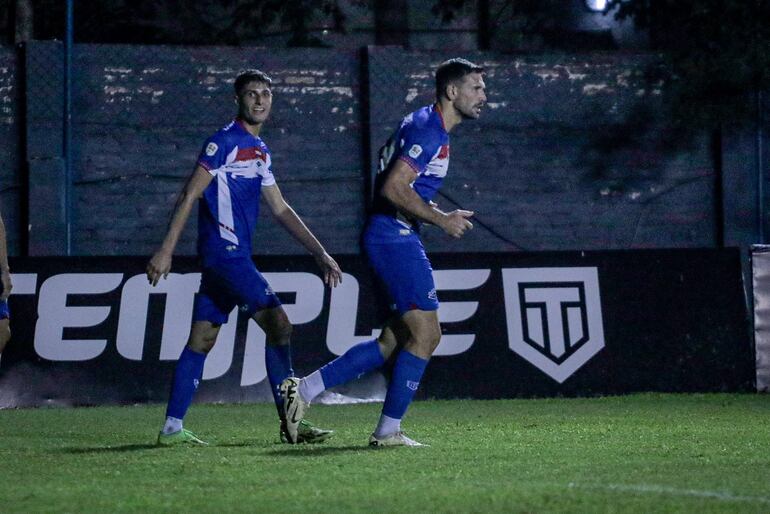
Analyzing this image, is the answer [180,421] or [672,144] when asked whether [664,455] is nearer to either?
[180,421]

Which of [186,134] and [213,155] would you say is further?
[186,134]

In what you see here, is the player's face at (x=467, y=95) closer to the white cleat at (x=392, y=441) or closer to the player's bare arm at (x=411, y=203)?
the player's bare arm at (x=411, y=203)

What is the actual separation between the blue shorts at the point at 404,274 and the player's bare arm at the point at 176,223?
1.00 meters

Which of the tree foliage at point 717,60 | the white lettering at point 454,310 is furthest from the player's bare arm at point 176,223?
the tree foliage at point 717,60

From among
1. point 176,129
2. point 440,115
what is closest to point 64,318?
point 176,129

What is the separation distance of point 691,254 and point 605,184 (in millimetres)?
3355

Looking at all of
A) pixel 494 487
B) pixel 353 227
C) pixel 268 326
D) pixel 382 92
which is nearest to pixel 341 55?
pixel 382 92

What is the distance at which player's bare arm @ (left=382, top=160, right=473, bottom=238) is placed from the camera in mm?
7461

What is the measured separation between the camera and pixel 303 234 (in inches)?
342

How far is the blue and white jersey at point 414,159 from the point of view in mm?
7660

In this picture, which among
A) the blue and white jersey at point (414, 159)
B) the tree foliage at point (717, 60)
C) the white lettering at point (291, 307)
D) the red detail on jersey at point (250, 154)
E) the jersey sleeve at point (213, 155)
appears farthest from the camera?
the tree foliage at point (717, 60)

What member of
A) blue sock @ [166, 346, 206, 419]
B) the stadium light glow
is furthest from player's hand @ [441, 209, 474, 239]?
the stadium light glow

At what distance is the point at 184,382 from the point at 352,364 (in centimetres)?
102

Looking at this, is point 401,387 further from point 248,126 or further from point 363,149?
point 363,149
